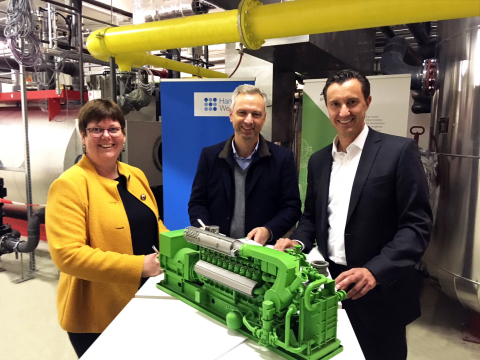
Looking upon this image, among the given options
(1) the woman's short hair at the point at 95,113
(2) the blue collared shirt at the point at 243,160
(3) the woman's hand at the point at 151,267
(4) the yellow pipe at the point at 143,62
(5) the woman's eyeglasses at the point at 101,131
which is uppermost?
(4) the yellow pipe at the point at 143,62

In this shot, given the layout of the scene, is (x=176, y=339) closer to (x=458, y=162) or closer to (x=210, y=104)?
(x=210, y=104)

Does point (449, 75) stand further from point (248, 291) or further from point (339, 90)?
point (248, 291)

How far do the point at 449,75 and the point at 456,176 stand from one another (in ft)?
2.59

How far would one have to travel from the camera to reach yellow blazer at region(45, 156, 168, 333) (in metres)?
1.35

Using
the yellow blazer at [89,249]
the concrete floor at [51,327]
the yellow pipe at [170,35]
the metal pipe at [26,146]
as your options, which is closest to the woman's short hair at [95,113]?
the yellow blazer at [89,249]

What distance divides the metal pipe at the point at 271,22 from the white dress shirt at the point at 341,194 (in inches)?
19.6

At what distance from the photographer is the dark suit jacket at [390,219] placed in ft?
4.63

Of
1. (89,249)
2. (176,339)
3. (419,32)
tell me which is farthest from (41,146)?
(419,32)

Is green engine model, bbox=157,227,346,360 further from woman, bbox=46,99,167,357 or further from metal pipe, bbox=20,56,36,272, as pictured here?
metal pipe, bbox=20,56,36,272

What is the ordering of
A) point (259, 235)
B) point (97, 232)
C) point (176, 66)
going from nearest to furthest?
point (97, 232), point (259, 235), point (176, 66)

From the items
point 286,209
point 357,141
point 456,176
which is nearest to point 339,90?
point 357,141

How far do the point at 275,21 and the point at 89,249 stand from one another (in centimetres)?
133

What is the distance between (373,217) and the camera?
1.50m

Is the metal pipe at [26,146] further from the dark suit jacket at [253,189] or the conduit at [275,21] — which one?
the dark suit jacket at [253,189]
